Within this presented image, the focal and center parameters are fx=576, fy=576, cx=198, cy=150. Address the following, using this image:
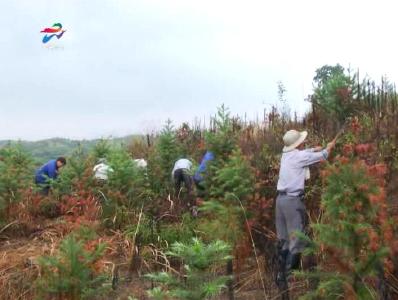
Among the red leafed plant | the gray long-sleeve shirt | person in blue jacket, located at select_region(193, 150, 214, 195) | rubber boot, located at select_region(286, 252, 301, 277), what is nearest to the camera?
the red leafed plant

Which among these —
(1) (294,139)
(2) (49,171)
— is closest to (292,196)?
(1) (294,139)

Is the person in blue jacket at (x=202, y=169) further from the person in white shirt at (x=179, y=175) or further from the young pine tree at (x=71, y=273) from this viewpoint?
the young pine tree at (x=71, y=273)

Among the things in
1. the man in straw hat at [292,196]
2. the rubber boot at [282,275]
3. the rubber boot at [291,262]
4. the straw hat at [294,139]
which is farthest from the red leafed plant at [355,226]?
the straw hat at [294,139]

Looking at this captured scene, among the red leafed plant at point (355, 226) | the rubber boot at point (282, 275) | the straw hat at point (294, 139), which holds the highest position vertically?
the straw hat at point (294, 139)

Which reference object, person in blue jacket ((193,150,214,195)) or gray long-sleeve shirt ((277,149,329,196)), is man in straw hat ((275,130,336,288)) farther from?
person in blue jacket ((193,150,214,195))

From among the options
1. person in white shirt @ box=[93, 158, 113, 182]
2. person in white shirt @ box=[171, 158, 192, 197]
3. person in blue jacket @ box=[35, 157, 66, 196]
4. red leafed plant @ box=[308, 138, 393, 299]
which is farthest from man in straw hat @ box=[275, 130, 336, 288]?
person in blue jacket @ box=[35, 157, 66, 196]

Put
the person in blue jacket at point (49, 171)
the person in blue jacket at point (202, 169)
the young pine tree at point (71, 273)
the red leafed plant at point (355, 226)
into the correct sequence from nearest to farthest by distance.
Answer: the red leafed plant at point (355, 226)
the young pine tree at point (71, 273)
the person in blue jacket at point (202, 169)
the person in blue jacket at point (49, 171)

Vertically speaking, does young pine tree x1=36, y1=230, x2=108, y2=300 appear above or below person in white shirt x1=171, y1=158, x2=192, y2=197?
below

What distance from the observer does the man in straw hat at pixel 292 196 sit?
21.8 ft

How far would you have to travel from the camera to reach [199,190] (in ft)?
29.1

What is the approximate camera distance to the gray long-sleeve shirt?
6801 millimetres

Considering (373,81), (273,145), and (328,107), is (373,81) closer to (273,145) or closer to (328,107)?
(328,107)

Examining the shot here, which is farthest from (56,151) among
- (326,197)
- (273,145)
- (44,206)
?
(326,197)

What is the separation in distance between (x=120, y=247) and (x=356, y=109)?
5859mm
